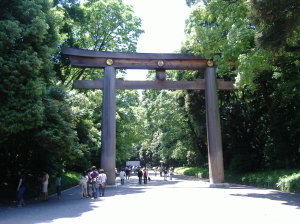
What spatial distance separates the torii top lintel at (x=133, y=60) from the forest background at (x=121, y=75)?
1.11 m

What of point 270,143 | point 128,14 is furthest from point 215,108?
point 128,14

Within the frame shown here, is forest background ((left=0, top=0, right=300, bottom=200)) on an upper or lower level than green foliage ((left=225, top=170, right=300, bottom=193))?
upper

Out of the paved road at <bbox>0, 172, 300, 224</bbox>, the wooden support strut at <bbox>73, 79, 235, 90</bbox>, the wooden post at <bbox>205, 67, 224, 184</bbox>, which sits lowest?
the paved road at <bbox>0, 172, 300, 224</bbox>

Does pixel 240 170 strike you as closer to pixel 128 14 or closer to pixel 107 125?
pixel 107 125

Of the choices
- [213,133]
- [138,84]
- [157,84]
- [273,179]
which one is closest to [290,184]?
[273,179]

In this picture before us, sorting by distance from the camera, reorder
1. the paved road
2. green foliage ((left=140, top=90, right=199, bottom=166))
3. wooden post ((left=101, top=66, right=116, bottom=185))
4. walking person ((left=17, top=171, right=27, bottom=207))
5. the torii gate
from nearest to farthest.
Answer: the paved road → walking person ((left=17, top=171, right=27, bottom=207)) → wooden post ((left=101, top=66, right=116, bottom=185)) → the torii gate → green foliage ((left=140, top=90, right=199, bottom=166))

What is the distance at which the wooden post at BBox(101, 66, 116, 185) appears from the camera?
16.2m

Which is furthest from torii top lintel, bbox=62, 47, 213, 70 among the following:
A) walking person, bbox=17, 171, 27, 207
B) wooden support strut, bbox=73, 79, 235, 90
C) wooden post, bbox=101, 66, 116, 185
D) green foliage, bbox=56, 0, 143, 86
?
walking person, bbox=17, 171, 27, 207

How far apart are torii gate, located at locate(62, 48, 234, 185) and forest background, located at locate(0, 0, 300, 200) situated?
42.5 inches

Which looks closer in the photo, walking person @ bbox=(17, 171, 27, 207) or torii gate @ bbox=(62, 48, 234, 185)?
walking person @ bbox=(17, 171, 27, 207)

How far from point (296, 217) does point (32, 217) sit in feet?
24.5

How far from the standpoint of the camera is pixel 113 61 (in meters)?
17.5

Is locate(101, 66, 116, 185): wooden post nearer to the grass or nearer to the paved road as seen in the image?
the paved road

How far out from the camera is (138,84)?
17828mm
